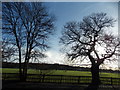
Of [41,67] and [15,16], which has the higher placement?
[15,16]

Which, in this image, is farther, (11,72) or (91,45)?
(91,45)

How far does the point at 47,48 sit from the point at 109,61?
3.58 m

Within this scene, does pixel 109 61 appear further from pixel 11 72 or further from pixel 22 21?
pixel 11 72

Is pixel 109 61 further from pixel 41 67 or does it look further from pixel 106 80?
pixel 41 67

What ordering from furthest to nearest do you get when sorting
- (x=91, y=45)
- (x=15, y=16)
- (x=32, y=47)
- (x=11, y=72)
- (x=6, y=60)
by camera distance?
(x=91, y=45)
(x=11, y=72)
(x=32, y=47)
(x=15, y=16)
(x=6, y=60)

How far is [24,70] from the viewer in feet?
17.5

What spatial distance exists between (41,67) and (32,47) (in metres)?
1.13

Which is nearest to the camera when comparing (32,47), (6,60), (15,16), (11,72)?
(6,60)

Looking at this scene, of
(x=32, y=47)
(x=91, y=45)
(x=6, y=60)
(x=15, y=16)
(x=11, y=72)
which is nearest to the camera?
(x=6, y=60)

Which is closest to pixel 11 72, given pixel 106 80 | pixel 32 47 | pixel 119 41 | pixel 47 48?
pixel 32 47

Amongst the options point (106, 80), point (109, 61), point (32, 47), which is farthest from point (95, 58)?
point (32, 47)

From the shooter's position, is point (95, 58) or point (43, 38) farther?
point (95, 58)

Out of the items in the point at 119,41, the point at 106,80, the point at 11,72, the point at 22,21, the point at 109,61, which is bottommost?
the point at 106,80

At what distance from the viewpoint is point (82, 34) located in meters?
6.44
